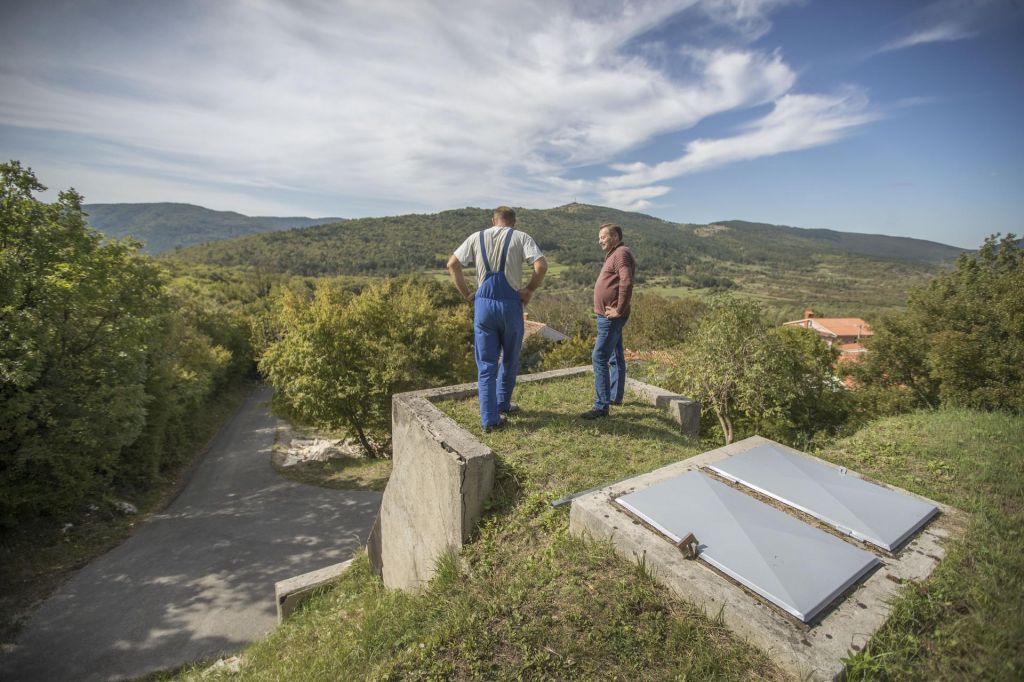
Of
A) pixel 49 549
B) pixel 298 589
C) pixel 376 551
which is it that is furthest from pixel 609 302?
pixel 49 549

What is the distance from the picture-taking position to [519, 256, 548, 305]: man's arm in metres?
4.66

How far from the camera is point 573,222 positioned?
189250 millimetres

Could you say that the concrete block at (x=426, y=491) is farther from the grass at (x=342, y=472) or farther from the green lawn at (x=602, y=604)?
the grass at (x=342, y=472)

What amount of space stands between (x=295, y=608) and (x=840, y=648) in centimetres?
737

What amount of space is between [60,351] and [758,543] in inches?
576

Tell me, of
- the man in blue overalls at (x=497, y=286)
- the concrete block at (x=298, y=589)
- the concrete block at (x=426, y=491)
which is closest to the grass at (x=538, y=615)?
the concrete block at (x=426, y=491)

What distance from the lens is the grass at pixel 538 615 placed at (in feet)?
8.32

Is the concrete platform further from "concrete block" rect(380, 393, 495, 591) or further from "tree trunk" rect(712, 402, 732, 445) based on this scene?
"tree trunk" rect(712, 402, 732, 445)

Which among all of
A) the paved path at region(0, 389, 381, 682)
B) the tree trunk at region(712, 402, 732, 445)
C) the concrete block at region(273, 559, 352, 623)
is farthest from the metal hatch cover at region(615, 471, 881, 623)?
the tree trunk at region(712, 402, 732, 445)

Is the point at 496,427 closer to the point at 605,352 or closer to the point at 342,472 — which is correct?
the point at 605,352

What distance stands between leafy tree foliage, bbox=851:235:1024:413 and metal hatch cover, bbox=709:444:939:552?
7356 mm

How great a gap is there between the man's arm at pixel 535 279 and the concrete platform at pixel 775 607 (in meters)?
2.24

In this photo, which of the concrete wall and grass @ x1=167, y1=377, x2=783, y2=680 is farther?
the concrete wall

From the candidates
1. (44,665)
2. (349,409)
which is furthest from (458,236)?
(44,665)
